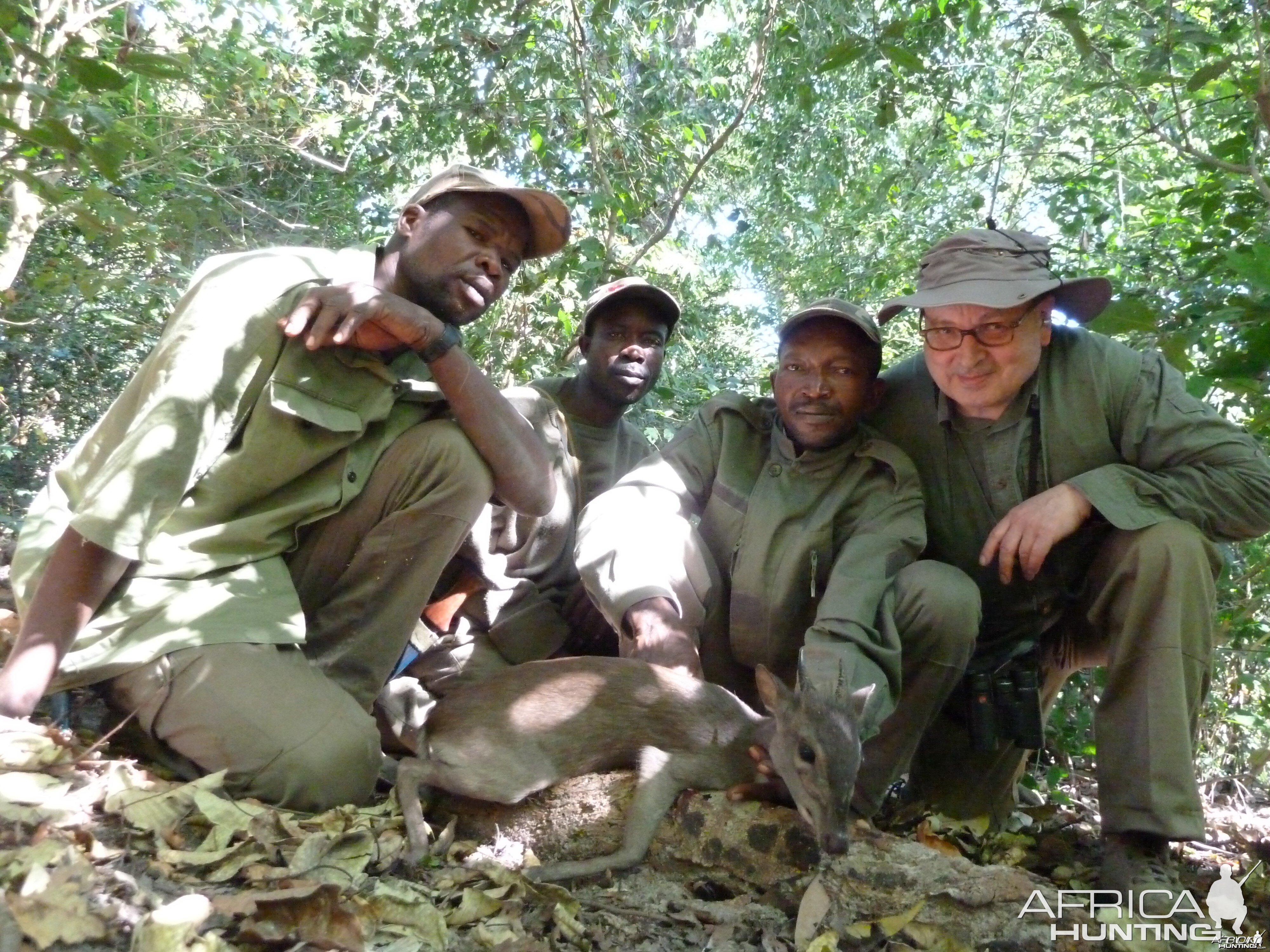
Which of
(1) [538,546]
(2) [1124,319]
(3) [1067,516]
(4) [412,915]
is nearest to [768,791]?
(4) [412,915]

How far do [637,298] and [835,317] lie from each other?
137 centimetres

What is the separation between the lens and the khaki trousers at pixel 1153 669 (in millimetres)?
3479

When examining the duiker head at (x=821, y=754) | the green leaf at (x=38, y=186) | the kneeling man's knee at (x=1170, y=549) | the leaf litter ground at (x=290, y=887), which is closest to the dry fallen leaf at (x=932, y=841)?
the leaf litter ground at (x=290, y=887)

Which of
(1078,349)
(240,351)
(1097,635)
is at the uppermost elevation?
(1078,349)

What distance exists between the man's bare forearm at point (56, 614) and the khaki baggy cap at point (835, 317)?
258 cm

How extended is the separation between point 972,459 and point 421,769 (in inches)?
93.5

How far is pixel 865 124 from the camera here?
37.9 ft

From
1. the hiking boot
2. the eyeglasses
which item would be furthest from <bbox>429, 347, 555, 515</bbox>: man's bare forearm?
the hiking boot

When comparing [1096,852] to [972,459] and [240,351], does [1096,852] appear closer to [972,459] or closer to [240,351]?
[972,459]

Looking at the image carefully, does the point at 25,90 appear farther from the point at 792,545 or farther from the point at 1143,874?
the point at 1143,874

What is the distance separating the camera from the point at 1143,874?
3408 mm

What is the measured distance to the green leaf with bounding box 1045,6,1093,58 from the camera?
444 centimetres

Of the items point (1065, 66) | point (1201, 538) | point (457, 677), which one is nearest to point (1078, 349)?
point (1201, 538)

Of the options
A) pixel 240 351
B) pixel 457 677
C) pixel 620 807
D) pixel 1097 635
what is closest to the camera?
pixel 620 807
